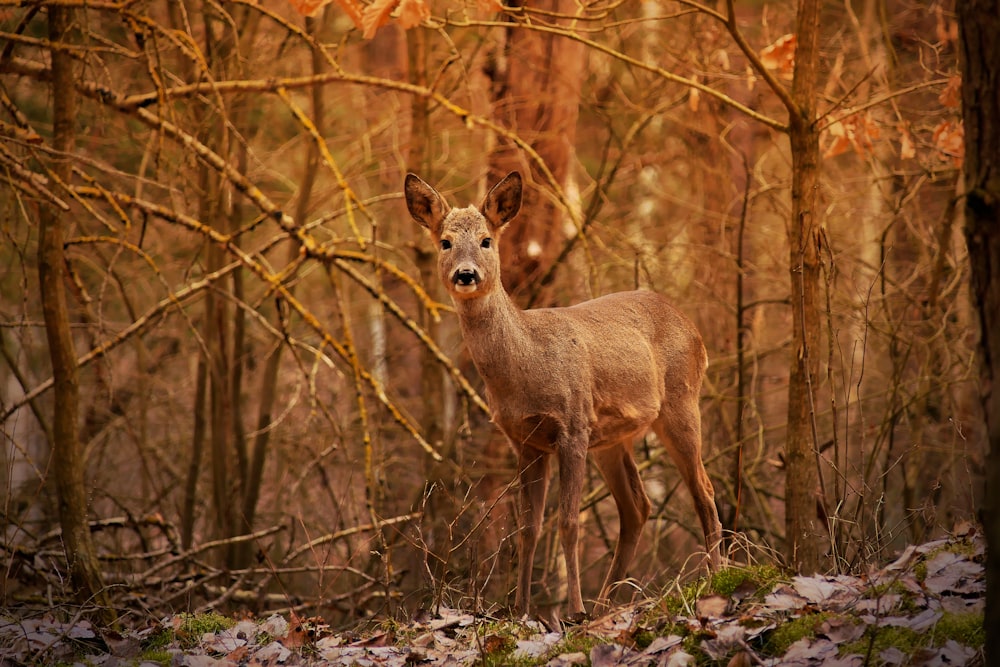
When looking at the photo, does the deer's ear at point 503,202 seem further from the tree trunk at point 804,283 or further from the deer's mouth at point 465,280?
the tree trunk at point 804,283

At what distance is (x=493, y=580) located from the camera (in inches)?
404

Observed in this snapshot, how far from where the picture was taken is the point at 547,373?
6191mm

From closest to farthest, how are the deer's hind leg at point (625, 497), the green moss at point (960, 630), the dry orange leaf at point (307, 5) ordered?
the green moss at point (960, 630) < the dry orange leaf at point (307, 5) < the deer's hind leg at point (625, 497)

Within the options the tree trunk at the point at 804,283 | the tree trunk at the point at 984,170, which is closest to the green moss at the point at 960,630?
the tree trunk at the point at 984,170

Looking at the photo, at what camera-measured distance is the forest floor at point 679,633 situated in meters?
4.10

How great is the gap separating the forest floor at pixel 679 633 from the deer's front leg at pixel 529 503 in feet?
1.45

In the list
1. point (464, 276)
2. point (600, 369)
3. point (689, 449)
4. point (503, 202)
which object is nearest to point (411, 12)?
point (503, 202)

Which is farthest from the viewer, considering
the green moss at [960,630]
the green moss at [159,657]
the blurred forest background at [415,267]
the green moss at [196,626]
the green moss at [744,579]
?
the blurred forest background at [415,267]

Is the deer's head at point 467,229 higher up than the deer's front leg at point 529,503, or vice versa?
the deer's head at point 467,229

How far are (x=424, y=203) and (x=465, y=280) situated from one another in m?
0.73

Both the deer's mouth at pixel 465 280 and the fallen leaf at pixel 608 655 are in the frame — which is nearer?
the fallen leaf at pixel 608 655

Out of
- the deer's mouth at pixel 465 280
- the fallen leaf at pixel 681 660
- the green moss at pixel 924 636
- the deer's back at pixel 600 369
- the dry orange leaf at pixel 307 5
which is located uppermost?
the dry orange leaf at pixel 307 5

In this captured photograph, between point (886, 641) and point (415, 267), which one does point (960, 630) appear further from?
point (415, 267)

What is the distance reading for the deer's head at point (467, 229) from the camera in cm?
597
